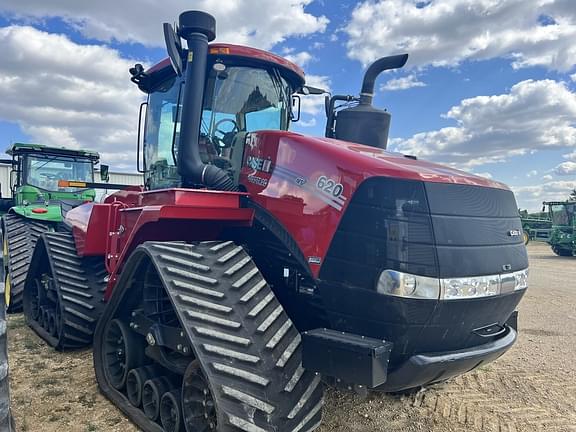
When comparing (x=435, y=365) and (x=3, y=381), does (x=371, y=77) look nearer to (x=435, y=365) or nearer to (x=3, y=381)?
(x=435, y=365)

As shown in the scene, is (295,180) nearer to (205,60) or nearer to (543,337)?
(205,60)

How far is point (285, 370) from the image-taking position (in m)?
2.67

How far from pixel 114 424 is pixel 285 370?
1.58 meters

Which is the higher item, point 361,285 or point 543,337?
point 361,285

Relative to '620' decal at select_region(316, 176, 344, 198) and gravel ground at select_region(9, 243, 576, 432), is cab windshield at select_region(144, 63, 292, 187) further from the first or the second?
gravel ground at select_region(9, 243, 576, 432)

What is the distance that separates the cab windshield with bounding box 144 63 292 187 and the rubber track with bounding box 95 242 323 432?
1.17m

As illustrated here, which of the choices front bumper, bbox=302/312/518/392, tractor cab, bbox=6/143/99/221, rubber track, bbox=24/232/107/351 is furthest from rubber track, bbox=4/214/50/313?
front bumper, bbox=302/312/518/392

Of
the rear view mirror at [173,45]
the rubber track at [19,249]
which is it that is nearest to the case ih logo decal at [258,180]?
the rear view mirror at [173,45]

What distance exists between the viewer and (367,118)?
4.22 metres

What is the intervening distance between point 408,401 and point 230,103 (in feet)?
9.19

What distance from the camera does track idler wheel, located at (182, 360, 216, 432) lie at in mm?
2793

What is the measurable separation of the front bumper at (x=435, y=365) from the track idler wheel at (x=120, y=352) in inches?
76.9

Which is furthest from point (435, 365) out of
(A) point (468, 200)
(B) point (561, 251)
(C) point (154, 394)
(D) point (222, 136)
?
(B) point (561, 251)

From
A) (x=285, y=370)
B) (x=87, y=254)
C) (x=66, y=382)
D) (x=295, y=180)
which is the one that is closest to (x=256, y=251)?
(x=295, y=180)
